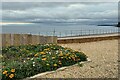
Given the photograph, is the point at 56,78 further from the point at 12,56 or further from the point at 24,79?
the point at 12,56

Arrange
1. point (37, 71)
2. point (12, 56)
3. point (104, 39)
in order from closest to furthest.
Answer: point (37, 71)
point (12, 56)
point (104, 39)

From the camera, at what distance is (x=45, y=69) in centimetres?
480

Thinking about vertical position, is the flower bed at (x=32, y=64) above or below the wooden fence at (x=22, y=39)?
below

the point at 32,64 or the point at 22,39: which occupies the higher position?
the point at 22,39

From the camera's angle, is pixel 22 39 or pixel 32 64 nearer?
pixel 32 64

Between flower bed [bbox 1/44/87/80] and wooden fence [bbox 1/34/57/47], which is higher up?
wooden fence [bbox 1/34/57/47]

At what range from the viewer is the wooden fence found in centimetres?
924

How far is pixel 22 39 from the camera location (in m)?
9.55

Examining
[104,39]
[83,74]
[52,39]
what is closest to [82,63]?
[83,74]

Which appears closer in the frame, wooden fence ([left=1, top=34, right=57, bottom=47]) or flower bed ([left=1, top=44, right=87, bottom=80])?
flower bed ([left=1, top=44, right=87, bottom=80])

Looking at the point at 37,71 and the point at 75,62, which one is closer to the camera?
the point at 37,71

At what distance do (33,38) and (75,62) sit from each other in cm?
446

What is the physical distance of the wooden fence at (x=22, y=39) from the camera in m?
9.24

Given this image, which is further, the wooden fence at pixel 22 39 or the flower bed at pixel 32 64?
the wooden fence at pixel 22 39
